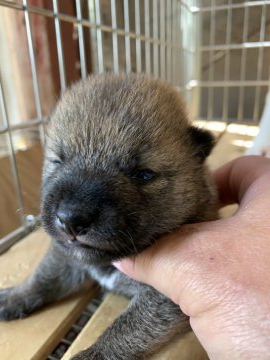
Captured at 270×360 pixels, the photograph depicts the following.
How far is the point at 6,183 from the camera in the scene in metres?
1.65

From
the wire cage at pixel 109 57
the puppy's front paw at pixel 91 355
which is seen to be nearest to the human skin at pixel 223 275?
the puppy's front paw at pixel 91 355

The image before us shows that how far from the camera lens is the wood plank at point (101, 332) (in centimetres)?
99

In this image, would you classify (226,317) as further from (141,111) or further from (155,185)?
(141,111)

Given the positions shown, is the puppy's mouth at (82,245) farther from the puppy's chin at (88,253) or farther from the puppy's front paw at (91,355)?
the puppy's front paw at (91,355)

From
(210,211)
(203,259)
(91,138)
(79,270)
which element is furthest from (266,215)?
(79,270)

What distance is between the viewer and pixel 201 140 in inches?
43.5

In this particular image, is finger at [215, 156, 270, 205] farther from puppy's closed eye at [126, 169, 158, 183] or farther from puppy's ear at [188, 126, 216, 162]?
puppy's closed eye at [126, 169, 158, 183]

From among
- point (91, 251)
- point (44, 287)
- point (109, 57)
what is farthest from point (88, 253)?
point (109, 57)

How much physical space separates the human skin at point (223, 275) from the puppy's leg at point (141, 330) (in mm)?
101

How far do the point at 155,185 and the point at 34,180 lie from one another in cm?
96

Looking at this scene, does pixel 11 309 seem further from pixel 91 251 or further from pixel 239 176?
pixel 239 176

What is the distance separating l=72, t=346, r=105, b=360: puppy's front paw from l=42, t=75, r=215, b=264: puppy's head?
0.77 ft

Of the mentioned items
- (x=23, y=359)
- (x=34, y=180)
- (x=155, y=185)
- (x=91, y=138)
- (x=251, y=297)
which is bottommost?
(x=23, y=359)

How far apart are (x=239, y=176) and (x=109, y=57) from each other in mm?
1262
